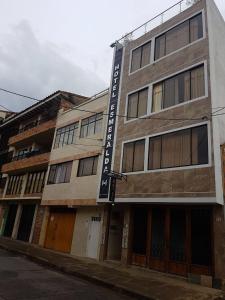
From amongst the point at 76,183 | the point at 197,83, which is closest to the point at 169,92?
Result: the point at 197,83

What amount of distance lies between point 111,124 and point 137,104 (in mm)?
2251

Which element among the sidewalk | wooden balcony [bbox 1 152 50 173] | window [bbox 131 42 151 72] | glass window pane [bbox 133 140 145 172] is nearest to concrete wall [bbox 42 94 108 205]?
wooden balcony [bbox 1 152 50 173]

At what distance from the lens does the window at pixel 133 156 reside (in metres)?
15.0

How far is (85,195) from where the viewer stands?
18062mm

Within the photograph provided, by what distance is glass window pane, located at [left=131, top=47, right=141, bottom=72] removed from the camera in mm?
18094

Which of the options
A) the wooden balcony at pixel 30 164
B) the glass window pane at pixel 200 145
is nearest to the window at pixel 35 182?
the wooden balcony at pixel 30 164

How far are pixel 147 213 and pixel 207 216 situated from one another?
352 cm

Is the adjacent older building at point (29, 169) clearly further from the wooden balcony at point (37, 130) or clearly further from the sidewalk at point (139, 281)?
the sidewalk at point (139, 281)

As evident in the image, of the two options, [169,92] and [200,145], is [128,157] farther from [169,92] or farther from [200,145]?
[200,145]

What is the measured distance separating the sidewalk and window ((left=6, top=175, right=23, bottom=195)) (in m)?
14.7

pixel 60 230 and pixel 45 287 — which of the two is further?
pixel 60 230

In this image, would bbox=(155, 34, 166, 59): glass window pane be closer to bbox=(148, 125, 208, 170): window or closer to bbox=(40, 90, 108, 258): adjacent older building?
bbox=(40, 90, 108, 258): adjacent older building

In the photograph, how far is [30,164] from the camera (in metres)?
25.4

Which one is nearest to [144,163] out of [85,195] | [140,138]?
[140,138]
